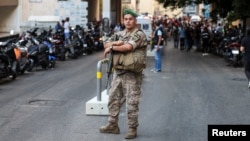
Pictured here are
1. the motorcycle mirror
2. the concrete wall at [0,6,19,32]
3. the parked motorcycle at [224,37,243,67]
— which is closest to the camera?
the parked motorcycle at [224,37,243,67]

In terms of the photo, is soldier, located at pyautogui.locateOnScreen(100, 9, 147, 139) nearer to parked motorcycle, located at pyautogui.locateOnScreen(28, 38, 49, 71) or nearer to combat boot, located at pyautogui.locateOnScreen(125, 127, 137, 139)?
combat boot, located at pyautogui.locateOnScreen(125, 127, 137, 139)

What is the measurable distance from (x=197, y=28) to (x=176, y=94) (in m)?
23.9

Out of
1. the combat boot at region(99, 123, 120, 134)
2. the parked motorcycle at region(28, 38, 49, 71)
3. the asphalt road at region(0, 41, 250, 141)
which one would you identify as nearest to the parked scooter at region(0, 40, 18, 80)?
the asphalt road at region(0, 41, 250, 141)

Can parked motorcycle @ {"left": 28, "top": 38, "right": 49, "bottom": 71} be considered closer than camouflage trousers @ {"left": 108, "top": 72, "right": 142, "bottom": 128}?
No

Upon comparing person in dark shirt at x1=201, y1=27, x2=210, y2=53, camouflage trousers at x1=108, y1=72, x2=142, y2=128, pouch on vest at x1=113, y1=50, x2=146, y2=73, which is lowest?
person in dark shirt at x1=201, y1=27, x2=210, y2=53

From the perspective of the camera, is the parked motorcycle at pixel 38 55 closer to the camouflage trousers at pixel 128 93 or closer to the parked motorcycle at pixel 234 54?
the parked motorcycle at pixel 234 54

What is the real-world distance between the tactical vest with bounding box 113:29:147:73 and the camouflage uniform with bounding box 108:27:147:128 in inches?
1.7

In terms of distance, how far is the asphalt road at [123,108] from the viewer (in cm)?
828

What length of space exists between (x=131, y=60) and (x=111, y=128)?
115 centimetres

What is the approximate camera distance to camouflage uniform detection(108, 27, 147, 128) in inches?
303

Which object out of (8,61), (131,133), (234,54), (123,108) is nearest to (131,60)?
(131,133)

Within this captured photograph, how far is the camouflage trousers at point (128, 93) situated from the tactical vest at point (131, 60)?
140 millimetres

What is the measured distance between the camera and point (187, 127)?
8750 mm

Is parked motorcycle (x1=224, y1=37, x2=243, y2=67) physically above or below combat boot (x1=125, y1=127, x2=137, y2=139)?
below
